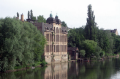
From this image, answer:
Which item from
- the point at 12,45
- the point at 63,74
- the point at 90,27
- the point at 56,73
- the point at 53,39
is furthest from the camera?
the point at 90,27

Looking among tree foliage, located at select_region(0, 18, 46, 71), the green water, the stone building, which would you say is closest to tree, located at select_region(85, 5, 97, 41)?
the stone building

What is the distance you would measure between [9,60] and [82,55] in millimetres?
38783

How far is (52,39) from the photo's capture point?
5838cm

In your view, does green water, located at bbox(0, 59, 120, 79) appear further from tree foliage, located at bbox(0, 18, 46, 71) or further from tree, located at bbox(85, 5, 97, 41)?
tree, located at bbox(85, 5, 97, 41)

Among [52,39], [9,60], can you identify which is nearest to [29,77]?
[9,60]

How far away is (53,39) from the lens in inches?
2319

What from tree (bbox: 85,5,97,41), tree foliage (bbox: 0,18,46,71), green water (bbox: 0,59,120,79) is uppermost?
tree (bbox: 85,5,97,41)

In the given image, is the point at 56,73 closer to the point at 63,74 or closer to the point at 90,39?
the point at 63,74

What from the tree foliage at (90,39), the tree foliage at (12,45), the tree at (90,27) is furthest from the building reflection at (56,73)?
the tree at (90,27)

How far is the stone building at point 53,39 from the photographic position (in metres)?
54.8

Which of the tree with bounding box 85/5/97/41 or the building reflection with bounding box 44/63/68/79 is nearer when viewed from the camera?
the building reflection with bounding box 44/63/68/79

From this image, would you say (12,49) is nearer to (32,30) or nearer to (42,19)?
(32,30)

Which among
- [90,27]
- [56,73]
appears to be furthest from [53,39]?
[90,27]

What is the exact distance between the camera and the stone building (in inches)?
2159
